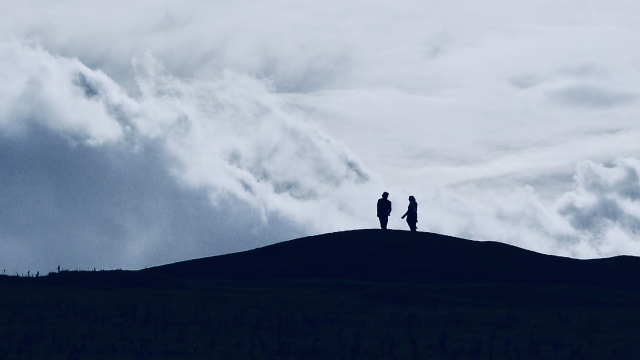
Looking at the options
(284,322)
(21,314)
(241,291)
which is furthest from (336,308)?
(21,314)

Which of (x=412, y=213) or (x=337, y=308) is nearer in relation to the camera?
(x=337, y=308)

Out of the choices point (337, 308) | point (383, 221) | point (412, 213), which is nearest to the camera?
point (337, 308)

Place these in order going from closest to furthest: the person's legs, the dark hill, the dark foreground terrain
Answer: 1. the dark foreground terrain
2. the dark hill
3. the person's legs

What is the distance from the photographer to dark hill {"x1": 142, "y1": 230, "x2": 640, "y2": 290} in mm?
39844

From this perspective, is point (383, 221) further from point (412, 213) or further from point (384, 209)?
point (412, 213)

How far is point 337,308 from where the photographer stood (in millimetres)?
26297

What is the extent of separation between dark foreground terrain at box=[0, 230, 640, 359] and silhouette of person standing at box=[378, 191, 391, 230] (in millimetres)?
1791

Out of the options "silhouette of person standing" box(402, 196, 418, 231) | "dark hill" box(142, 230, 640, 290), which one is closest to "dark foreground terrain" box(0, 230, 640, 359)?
"dark hill" box(142, 230, 640, 290)

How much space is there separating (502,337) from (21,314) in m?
14.4

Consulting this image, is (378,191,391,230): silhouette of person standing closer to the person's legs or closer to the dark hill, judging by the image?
the person's legs

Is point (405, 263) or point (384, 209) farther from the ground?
point (384, 209)

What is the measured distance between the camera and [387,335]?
2098 cm

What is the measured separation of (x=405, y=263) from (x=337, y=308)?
51.2 ft

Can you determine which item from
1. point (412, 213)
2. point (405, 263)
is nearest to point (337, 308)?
point (405, 263)
